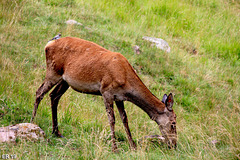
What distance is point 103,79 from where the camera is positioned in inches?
213

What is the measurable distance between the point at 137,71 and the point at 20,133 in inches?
215

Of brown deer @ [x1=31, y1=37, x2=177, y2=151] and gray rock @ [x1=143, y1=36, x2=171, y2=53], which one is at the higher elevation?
brown deer @ [x1=31, y1=37, x2=177, y2=151]

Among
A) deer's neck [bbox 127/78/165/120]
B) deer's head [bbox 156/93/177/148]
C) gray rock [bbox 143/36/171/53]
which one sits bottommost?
gray rock [bbox 143/36/171/53]

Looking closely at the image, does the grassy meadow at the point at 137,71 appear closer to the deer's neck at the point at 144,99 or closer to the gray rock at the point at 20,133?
the gray rock at the point at 20,133

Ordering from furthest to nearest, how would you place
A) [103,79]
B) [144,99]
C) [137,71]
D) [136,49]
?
[136,49], [137,71], [144,99], [103,79]

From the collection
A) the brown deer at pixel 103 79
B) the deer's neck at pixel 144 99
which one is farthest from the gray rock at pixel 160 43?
the deer's neck at pixel 144 99

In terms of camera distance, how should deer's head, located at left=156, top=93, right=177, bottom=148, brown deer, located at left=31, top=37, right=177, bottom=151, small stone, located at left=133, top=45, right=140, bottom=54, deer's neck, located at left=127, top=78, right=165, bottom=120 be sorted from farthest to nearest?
1. small stone, located at left=133, top=45, right=140, bottom=54
2. deer's head, located at left=156, top=93, right=177, bottom=148
3. deer's neck, located at left=127, top=78, right=165, bottom=120
4. brown deer, located at left=31, top=37, right=177, bottom=151

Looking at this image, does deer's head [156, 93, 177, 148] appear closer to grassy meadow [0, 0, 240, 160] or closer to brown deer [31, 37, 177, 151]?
brown deer [31, 37, 177, 151]

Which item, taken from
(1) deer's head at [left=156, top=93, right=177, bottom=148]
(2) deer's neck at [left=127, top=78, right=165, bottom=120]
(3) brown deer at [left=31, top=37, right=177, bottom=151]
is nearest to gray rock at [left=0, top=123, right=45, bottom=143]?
(3) brown deer at [left=31, top=37, right=177, bottom=151]

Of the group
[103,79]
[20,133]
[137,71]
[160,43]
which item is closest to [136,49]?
[137,71]

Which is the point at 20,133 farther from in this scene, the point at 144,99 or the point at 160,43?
the point at 160,43

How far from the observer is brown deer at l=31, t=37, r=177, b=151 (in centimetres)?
542

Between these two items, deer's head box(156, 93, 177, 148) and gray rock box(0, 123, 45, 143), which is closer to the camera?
gray rock box(0, 123, 45, 143)

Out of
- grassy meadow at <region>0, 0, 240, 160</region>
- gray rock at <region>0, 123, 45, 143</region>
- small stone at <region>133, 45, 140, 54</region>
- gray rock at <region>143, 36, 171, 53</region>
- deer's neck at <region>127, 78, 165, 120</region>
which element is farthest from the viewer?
gray rock at <region>143, 36, 171, 53</region>
